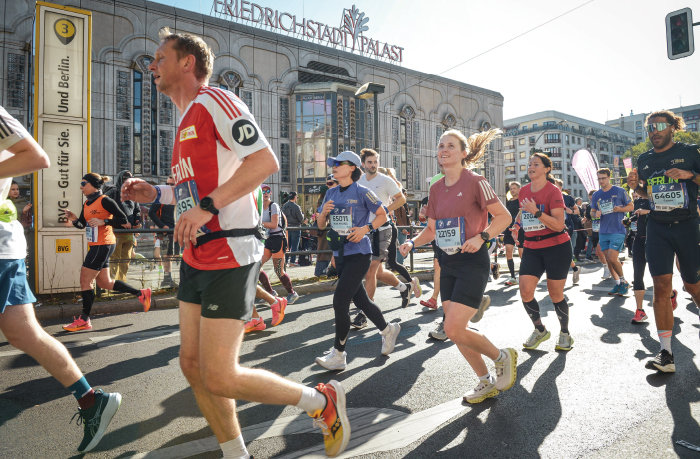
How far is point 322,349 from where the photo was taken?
4.86m

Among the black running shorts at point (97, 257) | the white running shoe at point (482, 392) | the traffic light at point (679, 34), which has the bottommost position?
the white running shoe at point (482, 392)

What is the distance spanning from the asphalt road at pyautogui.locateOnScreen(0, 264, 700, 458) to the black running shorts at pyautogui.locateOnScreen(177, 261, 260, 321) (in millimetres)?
949

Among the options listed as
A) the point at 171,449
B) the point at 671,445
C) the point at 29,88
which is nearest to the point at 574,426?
the point at 671,445

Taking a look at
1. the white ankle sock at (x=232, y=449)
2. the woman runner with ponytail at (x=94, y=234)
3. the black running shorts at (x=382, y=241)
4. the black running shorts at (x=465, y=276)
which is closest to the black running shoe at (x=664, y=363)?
the black running shorts at (x=465, y=276)

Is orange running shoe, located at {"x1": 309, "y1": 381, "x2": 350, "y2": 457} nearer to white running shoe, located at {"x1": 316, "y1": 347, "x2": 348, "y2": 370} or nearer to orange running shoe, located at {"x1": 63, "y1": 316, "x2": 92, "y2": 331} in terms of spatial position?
white running shoe, located at {"x1": 316, "y1": 347, "x2": 348, "y2": 370}

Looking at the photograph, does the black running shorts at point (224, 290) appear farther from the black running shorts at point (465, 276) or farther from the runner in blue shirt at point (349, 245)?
the runner in blue shirt at point (349, 245)

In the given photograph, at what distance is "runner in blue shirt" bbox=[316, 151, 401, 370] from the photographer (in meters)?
4.14

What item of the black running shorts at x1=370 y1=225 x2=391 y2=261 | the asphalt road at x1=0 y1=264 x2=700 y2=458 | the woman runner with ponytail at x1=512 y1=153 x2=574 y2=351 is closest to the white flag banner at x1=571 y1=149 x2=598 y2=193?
the asphalt road at x1=0 y1=264 x2=700 y2=458

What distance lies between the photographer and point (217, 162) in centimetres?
218

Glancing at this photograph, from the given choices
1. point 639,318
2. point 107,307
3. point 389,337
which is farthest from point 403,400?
point 107,307

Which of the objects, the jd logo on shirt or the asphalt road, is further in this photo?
the asphalt road

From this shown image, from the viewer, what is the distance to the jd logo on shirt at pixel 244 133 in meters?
2.07

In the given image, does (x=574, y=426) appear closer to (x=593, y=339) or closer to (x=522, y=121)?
(x=593, y=339)

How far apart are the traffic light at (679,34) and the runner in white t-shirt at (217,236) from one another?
1287cm
